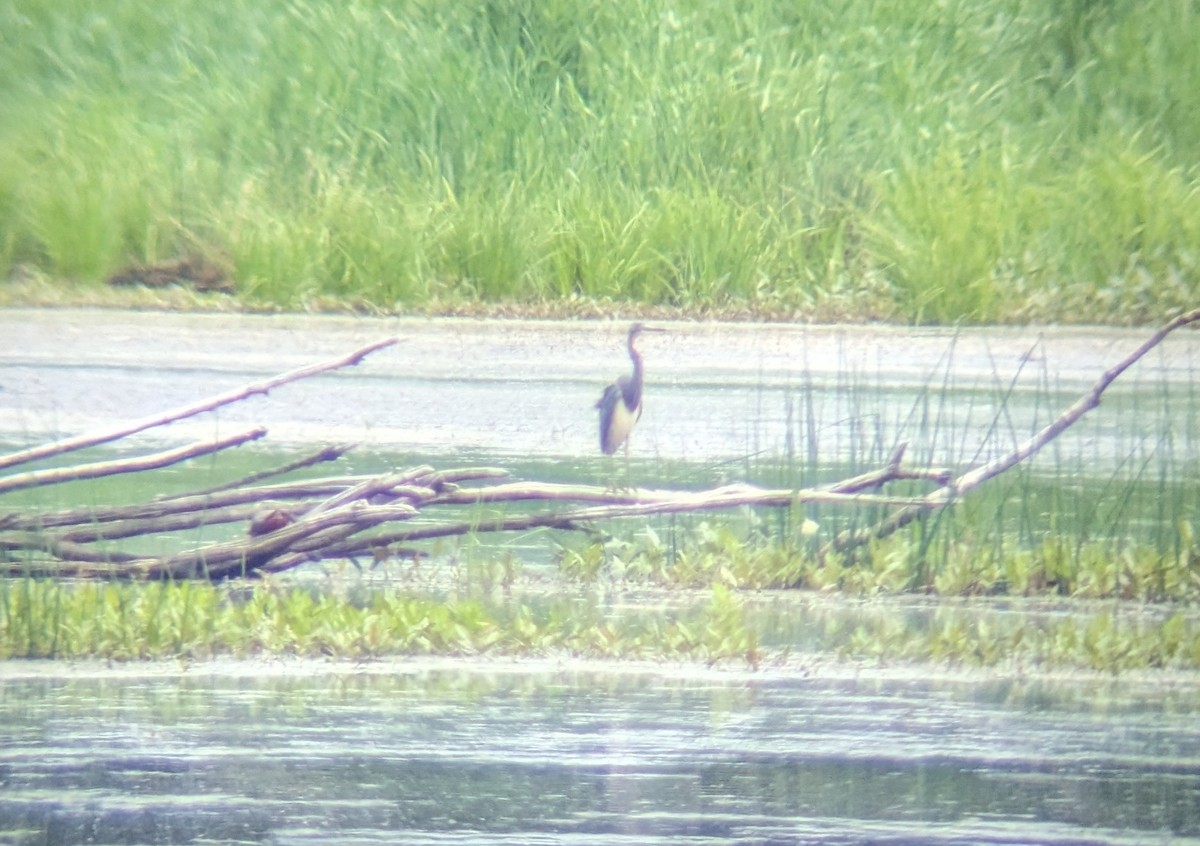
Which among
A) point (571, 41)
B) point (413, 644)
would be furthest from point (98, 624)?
point (571, 41)

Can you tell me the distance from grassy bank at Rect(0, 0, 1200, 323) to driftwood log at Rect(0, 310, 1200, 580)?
0.19 metres

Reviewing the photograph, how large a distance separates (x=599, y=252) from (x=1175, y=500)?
93cm

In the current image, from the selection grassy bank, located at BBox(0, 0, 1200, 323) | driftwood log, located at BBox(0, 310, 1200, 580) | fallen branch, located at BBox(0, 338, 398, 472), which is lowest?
driftwood log, located at BBox(0, 310, 1200, 580)

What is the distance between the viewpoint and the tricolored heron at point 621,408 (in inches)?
108

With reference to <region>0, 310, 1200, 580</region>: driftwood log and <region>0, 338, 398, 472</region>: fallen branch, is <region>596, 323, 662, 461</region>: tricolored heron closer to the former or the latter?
<region>0, 310, 1200, 580</region>: driftwood log

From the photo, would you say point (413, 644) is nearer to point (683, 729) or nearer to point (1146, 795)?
point (683, 729)

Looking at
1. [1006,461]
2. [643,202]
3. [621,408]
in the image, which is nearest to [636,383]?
[621,408]

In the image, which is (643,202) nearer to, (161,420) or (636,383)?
(636,383)

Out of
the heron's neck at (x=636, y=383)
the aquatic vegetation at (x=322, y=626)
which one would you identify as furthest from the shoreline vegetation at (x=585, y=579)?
the heron's neck at (x=636, y=383)

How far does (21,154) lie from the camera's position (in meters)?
2.80

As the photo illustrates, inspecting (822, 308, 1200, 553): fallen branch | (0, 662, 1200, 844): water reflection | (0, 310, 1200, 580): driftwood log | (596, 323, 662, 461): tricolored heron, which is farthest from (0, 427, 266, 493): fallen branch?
(822, 308, 1200, 553): fallen branch

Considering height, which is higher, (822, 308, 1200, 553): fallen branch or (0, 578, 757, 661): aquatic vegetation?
(822, 308, 1200, 553): fallen branch

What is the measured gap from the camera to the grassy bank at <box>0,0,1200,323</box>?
279cm

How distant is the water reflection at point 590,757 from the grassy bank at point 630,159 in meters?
0.56
